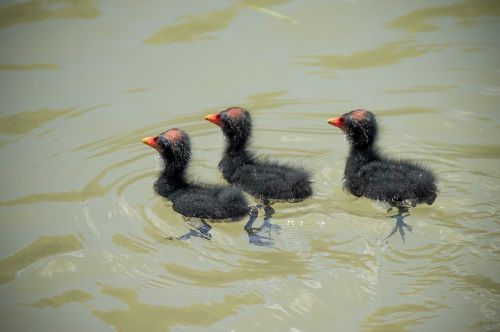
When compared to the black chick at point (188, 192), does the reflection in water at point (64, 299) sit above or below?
below

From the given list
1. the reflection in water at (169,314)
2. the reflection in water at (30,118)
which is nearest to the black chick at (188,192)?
the reflection in water at (169,314)

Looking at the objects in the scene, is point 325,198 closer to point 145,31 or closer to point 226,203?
point 226,203

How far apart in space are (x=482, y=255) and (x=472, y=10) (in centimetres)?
460

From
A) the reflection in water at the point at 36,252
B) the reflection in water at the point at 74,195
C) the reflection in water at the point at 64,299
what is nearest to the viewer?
the reflection in water at the point at 64,299

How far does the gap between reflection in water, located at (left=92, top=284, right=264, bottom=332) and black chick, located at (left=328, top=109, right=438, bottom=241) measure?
1.35 m

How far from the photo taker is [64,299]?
479 centimetres

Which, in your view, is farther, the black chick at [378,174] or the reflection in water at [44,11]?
the reflection in water at [44,11]

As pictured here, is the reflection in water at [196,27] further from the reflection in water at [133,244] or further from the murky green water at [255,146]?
the reflection in water at [133,244]

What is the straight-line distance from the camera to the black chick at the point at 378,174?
17.5 ft

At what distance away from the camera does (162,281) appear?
4.84 meters

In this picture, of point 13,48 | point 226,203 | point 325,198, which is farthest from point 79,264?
point 13,48

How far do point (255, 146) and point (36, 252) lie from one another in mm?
2253

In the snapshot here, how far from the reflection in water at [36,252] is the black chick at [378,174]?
7.38ft

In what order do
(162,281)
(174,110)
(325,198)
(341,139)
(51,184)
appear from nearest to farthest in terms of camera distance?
(162,281) → (325,198) → (51,184) → (341,139) → (174,110)
